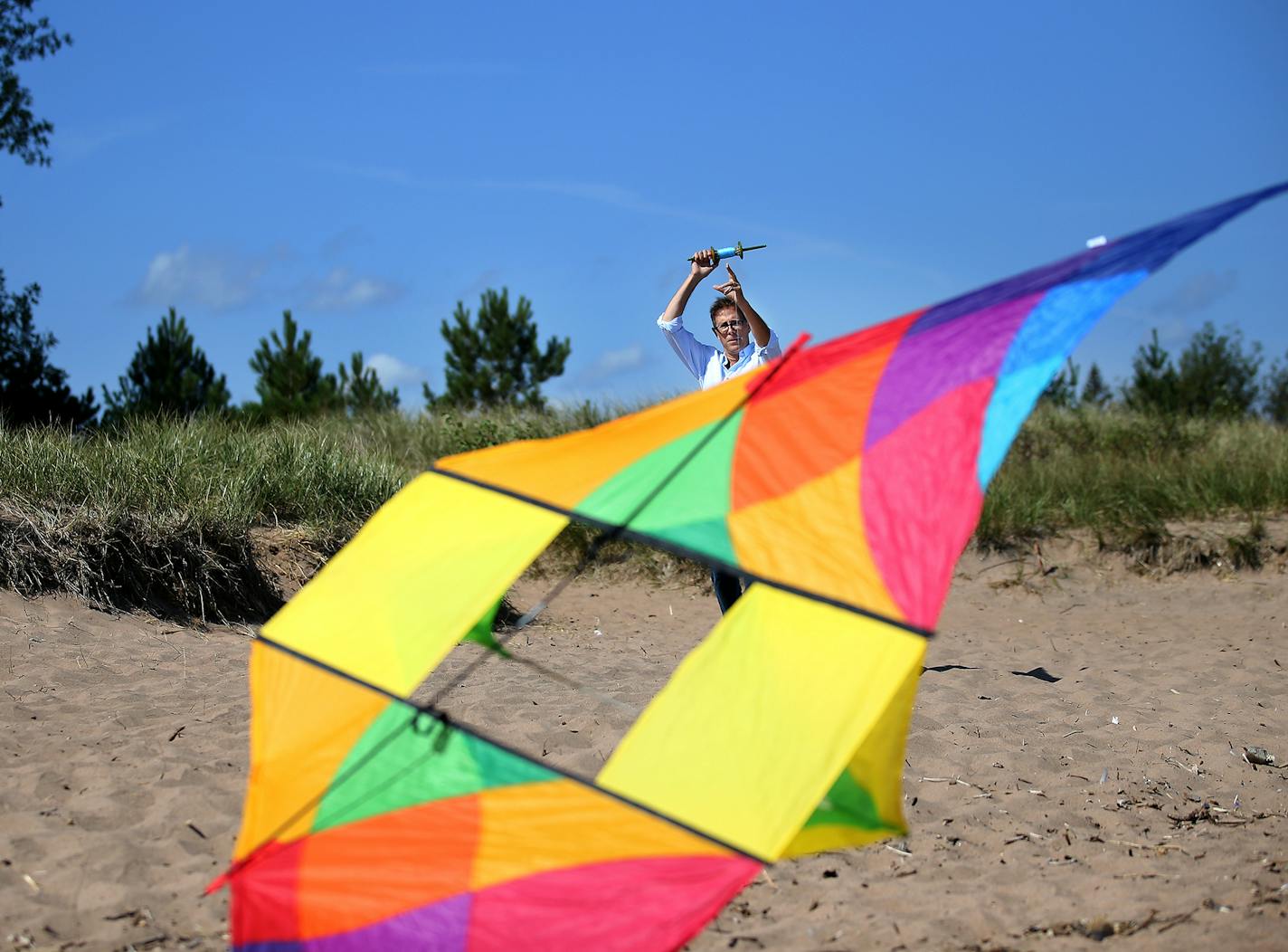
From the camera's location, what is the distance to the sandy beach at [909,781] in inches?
158

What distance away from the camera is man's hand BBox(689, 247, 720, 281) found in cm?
594

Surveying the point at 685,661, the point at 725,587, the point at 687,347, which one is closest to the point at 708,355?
the point at 687,347

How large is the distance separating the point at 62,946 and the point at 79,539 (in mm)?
4791

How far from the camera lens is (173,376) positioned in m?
22.0

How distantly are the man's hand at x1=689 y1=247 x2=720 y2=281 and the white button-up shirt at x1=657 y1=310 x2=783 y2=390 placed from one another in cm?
36

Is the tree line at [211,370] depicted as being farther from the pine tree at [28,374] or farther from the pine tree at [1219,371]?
the pine tree at [1219,371]

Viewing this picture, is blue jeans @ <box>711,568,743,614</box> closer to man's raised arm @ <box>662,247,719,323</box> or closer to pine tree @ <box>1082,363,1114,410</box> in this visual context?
man's raised arm @ <box>662,247,719,323</box>

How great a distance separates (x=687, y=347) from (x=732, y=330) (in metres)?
0.32

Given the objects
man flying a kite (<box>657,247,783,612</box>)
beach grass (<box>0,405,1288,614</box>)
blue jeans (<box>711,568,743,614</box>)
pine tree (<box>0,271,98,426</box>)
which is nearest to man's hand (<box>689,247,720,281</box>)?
man flying a kite (<box>657,247,783,612</box>)

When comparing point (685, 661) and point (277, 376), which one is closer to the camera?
point (685, 661)

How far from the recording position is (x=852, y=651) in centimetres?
324

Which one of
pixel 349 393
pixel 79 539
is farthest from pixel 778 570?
pixel 349 393

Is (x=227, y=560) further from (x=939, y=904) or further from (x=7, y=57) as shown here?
(x=7, y=57)

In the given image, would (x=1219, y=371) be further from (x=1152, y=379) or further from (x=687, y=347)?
(x=687, y=347)
